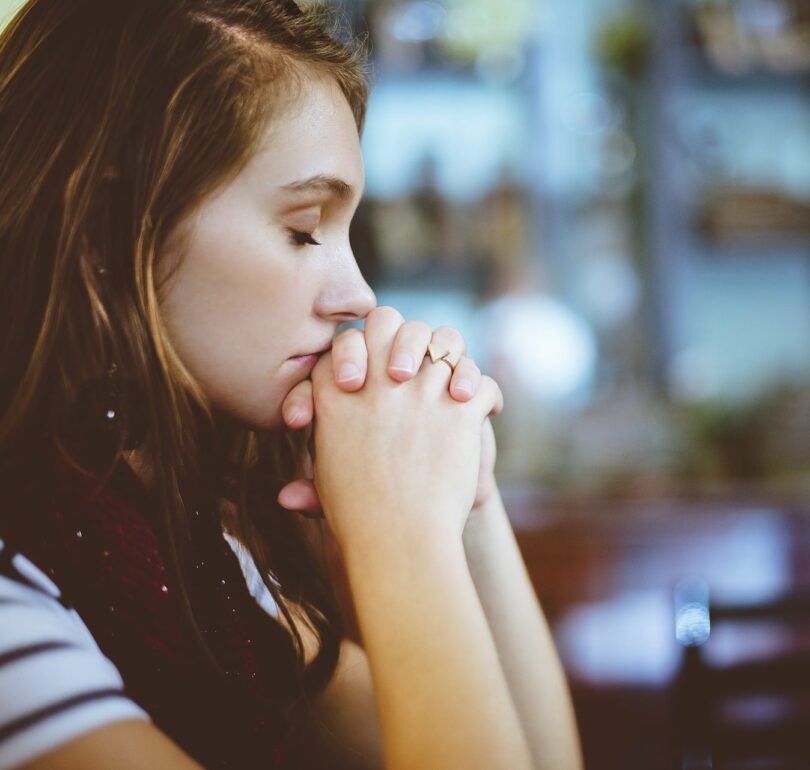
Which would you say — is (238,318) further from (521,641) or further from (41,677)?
(521,641)

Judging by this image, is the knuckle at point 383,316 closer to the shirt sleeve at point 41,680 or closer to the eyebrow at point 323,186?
the eyebrow at point 323,186

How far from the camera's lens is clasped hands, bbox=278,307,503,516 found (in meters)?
0.67

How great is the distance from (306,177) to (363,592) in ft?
0.97

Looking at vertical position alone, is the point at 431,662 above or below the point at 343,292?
below

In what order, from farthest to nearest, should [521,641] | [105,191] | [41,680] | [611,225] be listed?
1. [611,225]
2. [521,641]
3. [105,191]
4. [41,680]

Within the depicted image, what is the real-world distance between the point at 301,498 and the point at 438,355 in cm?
16

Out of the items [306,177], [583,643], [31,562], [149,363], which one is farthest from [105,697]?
[583,643]

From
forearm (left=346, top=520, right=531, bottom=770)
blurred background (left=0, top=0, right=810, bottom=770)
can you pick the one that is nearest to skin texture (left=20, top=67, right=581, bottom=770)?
forearm (left=346, top=520, right=531, bottom=770)

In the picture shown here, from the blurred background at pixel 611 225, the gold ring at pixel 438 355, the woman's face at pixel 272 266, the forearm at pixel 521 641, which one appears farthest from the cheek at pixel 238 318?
the blurred background at pixel 611 225

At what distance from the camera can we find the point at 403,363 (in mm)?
674

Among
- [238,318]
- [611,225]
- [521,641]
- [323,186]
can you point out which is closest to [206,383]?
[238,318]

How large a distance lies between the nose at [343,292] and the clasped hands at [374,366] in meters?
0.02

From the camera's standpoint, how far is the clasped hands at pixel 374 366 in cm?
67

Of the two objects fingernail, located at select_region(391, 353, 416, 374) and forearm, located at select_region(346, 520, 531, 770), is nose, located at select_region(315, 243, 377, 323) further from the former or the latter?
forearm, located at select_region(346, 520, 531, 770)
